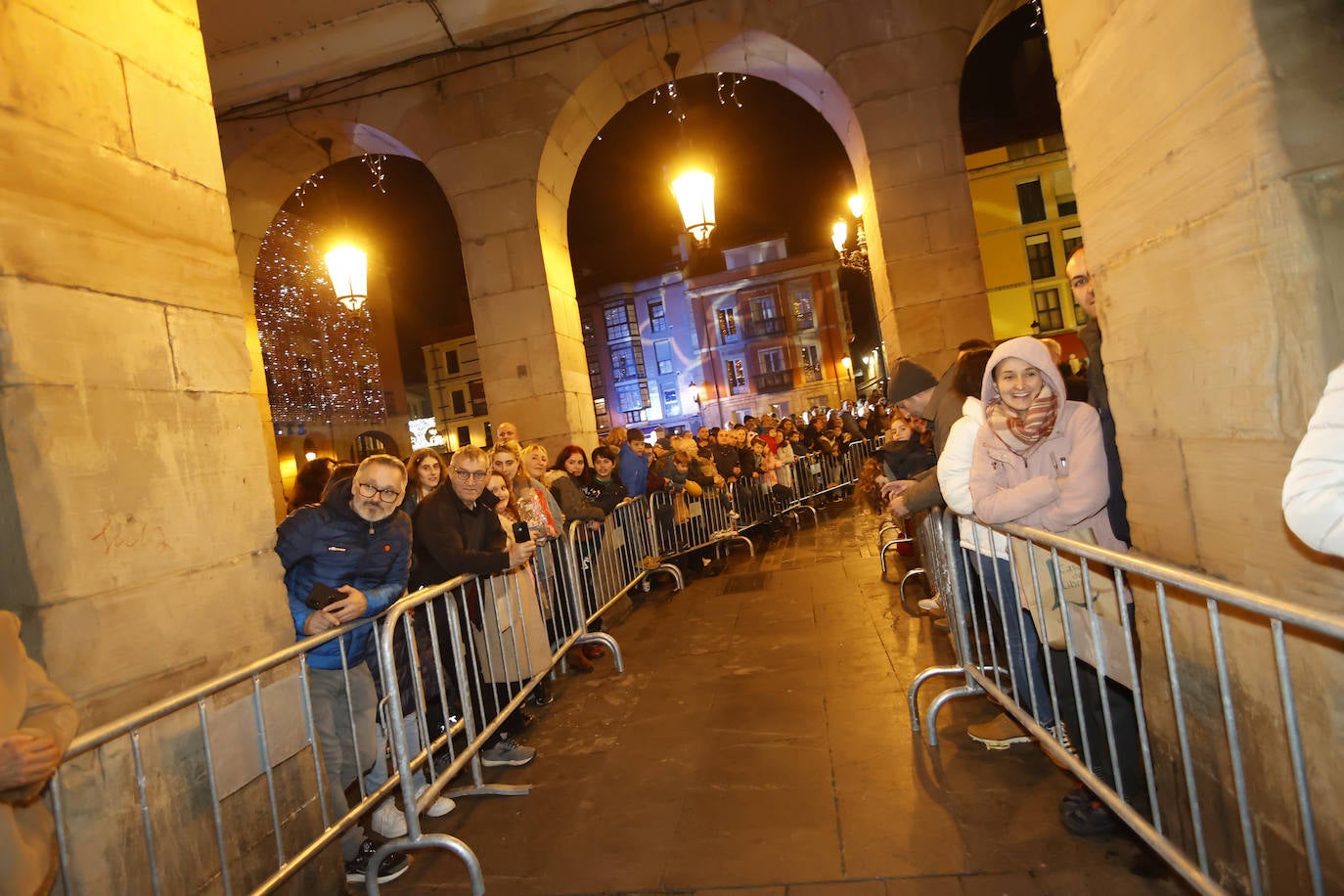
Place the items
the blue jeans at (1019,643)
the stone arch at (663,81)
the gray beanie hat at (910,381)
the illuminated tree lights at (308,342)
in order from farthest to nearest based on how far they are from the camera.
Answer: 1. the illuminated tree lights at (308,342)
2. the stone arch at (663,81)
3. the gray beanie hat at (910,381)
4. the blue jeans at (1019,643)

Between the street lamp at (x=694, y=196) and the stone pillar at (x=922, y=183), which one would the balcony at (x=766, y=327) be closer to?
the stone pillar at (x=922, y=183)

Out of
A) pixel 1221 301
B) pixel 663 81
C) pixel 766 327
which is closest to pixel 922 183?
pixel 663 81

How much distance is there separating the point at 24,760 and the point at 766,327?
48256 millimetres

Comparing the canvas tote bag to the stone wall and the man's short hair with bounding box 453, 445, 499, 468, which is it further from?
the man's short hair with bounding box 453, 445, 499, 468

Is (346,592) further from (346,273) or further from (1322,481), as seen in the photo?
(346,273)

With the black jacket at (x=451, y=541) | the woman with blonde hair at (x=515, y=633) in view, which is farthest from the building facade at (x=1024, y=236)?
the black jacket at (x=451, y=541)

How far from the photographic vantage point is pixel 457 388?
50062mm

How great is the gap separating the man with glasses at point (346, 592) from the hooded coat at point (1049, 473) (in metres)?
2.96

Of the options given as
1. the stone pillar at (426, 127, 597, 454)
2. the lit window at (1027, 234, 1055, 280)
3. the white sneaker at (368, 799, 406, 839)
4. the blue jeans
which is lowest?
the white sneaker at (368, 799, 406, 839)

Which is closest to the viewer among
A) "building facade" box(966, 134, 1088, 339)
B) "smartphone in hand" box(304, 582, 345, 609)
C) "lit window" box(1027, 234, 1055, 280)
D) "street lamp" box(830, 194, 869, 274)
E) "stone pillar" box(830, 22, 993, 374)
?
"smartphone in hand" box(304, 582, 345, 609)

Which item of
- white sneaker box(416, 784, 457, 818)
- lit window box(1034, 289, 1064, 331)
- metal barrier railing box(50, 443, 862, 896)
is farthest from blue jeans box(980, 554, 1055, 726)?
lit window box(1034, 289, 1064, 331)

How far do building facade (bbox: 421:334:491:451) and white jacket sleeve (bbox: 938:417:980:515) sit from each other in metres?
47.4

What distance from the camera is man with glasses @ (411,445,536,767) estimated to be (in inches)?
169

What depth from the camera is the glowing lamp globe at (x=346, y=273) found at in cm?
848
